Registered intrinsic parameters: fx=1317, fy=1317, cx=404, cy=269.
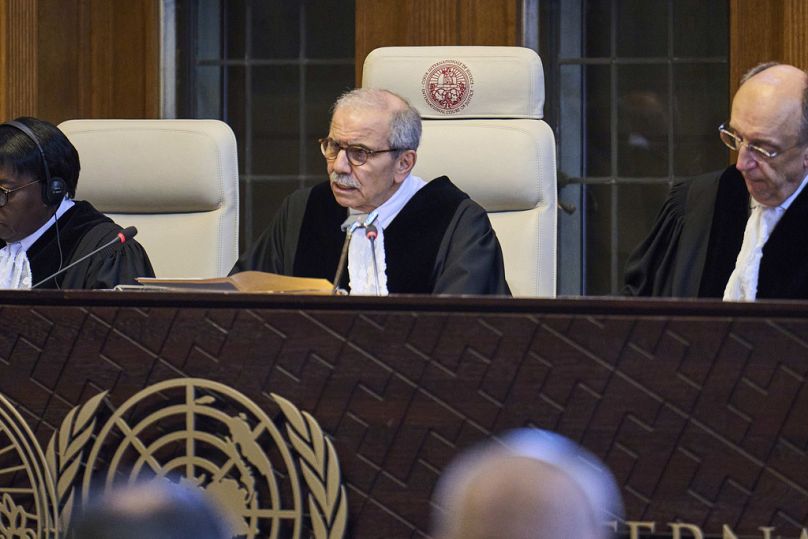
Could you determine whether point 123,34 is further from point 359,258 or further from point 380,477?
point 380,477

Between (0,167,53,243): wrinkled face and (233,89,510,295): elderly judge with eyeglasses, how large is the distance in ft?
2.17

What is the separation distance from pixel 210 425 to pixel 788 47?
10.3ft

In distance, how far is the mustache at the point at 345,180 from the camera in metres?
3.30

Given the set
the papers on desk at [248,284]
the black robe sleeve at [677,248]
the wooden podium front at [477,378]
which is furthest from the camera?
the black robe sleeve at [677,248]

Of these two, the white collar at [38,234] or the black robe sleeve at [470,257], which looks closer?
the black robe sleeve at [470,257]

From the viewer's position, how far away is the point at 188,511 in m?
0.67

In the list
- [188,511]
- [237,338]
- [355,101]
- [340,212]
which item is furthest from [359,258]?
[188,511]

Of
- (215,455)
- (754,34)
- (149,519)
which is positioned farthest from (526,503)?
(754,34)

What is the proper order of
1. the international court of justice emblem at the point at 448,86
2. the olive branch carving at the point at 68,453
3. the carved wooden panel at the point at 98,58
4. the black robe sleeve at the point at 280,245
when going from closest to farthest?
the olive branch carving at the point at 68,453 → the black robe sleeve at the point at 280,245 → the international court of justice emblem at the point at 448,86 → the carved wooden panel at the point at 98,58

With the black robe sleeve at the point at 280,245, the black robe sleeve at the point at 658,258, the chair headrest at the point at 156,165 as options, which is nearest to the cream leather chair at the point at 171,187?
the chair headrest at the point at 156,165

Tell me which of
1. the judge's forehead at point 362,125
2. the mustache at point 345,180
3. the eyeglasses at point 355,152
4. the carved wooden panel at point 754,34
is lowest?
the mustache at point 345,180

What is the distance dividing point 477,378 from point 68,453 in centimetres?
67

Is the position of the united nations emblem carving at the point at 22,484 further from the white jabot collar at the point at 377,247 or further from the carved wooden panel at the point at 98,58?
the carved wooden panel at the point at 98,58

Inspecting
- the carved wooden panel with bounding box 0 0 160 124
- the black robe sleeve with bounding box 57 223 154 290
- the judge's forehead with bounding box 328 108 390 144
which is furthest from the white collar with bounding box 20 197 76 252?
the carved wooden panel with bounding box 0 0 160 124
